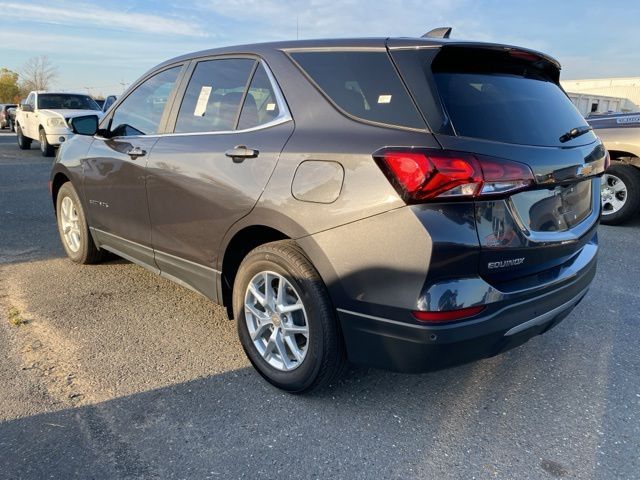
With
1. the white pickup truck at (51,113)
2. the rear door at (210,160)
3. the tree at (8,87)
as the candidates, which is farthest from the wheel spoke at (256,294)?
the tree at (8,87)

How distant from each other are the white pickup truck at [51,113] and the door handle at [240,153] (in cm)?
1274

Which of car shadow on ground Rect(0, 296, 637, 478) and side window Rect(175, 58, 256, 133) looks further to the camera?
side window Rect(175, 58, 256, 133)

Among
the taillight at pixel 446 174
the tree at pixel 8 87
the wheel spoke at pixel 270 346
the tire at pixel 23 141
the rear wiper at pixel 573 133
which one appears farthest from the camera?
the tree at pixel 8 87

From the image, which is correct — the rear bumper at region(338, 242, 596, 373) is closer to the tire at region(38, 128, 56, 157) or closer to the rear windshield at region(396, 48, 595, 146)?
the rear windshield at region(396, 48, 595, 146)

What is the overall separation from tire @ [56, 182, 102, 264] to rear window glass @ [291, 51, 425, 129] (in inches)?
112

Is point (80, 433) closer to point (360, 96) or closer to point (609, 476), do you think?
point (360, 96)

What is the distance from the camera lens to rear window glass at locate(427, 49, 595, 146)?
7.41ft

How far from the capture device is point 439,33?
2.76 m

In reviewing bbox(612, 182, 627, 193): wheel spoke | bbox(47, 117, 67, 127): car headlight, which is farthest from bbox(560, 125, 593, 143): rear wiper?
bbox(47, 117, 67, 127): car headlight

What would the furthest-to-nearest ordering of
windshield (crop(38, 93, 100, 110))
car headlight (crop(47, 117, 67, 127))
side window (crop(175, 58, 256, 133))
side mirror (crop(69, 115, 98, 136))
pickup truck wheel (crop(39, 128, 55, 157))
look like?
windshield (crop(38, 93, 100, 110))
pickup truck wheel (crop(39, 128, 55, 157))
car headlight (crop(47, 117, 67, 127))
side mirror (crop(69, 115, 98, 136))
side window (crop(175, 58, 256, 133))

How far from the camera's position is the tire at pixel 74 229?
4562 millimetres

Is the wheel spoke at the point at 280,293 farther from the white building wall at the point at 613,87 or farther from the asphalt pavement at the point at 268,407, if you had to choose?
the white building wall at the point at 613,87

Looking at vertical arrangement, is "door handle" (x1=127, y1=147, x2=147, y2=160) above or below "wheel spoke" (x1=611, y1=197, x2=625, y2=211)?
above

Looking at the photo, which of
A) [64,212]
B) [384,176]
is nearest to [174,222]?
[384,176]
